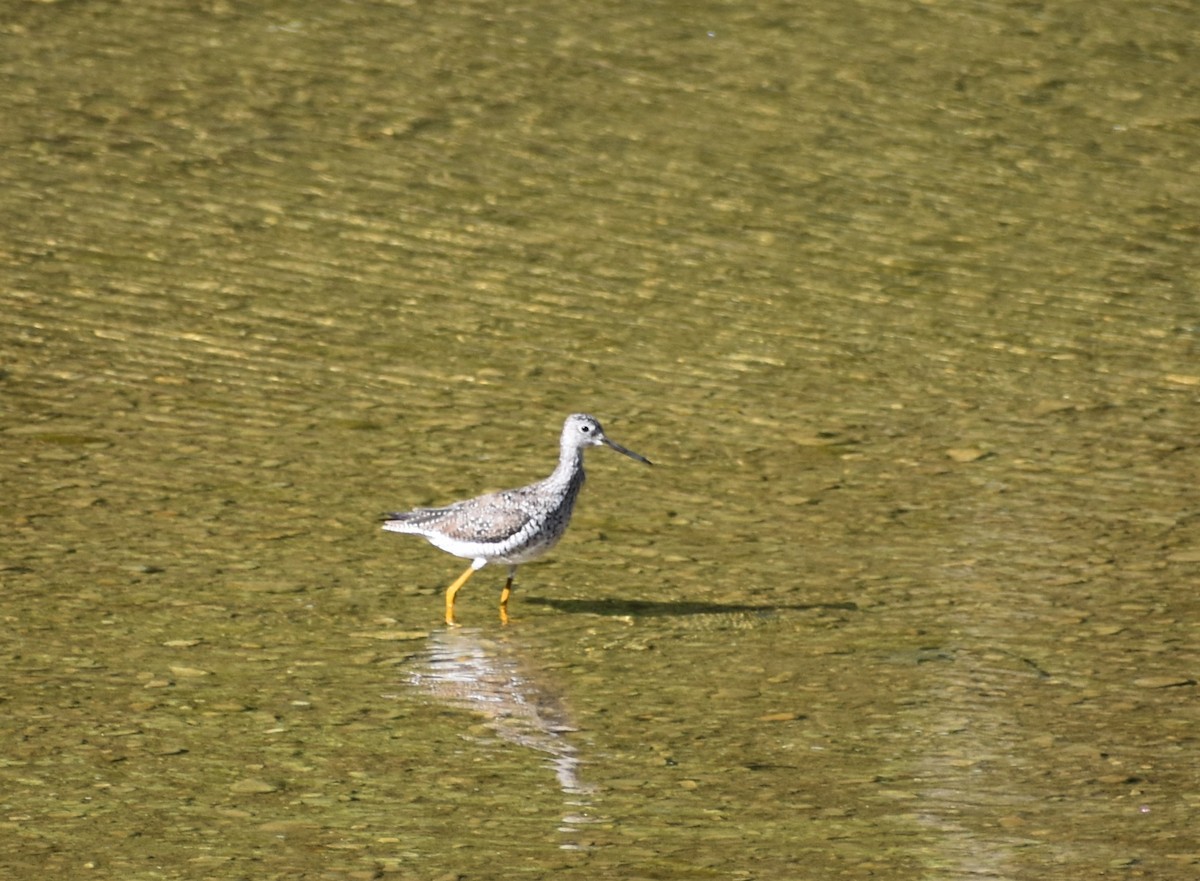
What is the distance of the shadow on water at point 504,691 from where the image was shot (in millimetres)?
10453

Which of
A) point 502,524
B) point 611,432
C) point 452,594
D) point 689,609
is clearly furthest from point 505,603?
point 611,432

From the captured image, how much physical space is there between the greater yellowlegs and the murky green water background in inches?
14.2

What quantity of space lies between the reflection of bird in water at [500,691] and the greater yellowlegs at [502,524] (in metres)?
0.42

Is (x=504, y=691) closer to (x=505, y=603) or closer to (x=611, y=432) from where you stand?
(x=505, y=603)

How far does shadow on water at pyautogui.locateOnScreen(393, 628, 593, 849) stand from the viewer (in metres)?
10.5

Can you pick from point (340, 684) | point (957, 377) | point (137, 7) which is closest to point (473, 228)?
point (957, 377)

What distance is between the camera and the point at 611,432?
1498 centimetres

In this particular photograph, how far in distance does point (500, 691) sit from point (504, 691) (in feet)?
0.07

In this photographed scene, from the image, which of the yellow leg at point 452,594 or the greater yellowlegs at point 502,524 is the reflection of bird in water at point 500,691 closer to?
the yellow leg at point 452,594

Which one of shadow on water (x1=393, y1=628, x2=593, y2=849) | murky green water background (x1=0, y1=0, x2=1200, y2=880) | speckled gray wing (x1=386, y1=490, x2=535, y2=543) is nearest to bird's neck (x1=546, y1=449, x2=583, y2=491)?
speckled gray wing (x1=386, y1=490, x2=535, y2=543)

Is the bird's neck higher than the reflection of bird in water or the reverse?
higher

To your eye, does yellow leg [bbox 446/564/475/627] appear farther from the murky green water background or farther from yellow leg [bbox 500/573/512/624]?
yellow leg [bbox 500/573/512/624]

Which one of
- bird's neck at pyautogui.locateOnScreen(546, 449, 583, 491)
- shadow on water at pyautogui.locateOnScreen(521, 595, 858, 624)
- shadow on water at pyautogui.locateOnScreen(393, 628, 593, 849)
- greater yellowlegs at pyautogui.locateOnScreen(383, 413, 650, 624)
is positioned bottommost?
shadow on water at pyautogui.locateOnScreen(521, 595, 858, 624)

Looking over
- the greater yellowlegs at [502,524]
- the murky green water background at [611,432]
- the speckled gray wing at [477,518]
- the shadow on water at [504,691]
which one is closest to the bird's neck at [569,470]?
the greater yellowlegs at [502,524]
